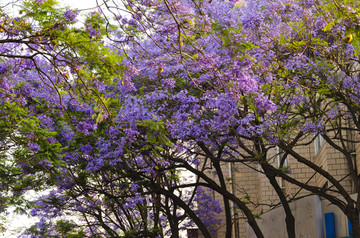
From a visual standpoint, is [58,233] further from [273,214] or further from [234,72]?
[234,72]

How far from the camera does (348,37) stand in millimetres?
5539

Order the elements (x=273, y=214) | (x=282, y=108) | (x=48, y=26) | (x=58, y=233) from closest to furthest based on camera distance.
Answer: (x=48, y=26), (x=282, y=108), (x=58, y=233), (x=273, y=214)

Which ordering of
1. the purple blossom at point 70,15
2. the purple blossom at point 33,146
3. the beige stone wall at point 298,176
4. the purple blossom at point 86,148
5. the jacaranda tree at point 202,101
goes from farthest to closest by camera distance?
the beige stone wall at point 298,176, the purple blossom at point 86,148, the jacaranda tree at point 202,101, the purple blossom at point 33,146, the purple blossom at point 70,15

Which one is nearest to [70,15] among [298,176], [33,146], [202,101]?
[33,146]

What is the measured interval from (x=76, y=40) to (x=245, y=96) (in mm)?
5461

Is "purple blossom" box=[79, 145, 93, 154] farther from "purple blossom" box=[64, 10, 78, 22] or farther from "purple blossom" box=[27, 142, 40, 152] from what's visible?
"purple blossom" box=[64, 10, 78, 22]

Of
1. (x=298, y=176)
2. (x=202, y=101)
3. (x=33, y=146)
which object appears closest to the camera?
(x=33, y=146)

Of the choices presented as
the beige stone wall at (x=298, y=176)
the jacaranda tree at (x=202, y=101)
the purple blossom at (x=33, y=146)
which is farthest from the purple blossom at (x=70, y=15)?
the beige stone wall at (x=298, y=176)

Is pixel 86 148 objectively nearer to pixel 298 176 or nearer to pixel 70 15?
pixel 70 15

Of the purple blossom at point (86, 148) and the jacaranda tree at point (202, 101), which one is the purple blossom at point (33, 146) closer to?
the jacaranda tree at point (202, 101)

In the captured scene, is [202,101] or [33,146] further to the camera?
[202,101]

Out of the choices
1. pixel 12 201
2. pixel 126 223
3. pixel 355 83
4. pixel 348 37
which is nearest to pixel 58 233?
pixel 126 223

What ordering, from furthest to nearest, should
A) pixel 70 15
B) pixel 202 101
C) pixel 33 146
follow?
pixel 202 101, pixel 33 146, pixel 70 15

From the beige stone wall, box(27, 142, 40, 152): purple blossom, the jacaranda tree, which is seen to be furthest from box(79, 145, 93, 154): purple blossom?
box(27, 142, 40, 152): purple blossom
